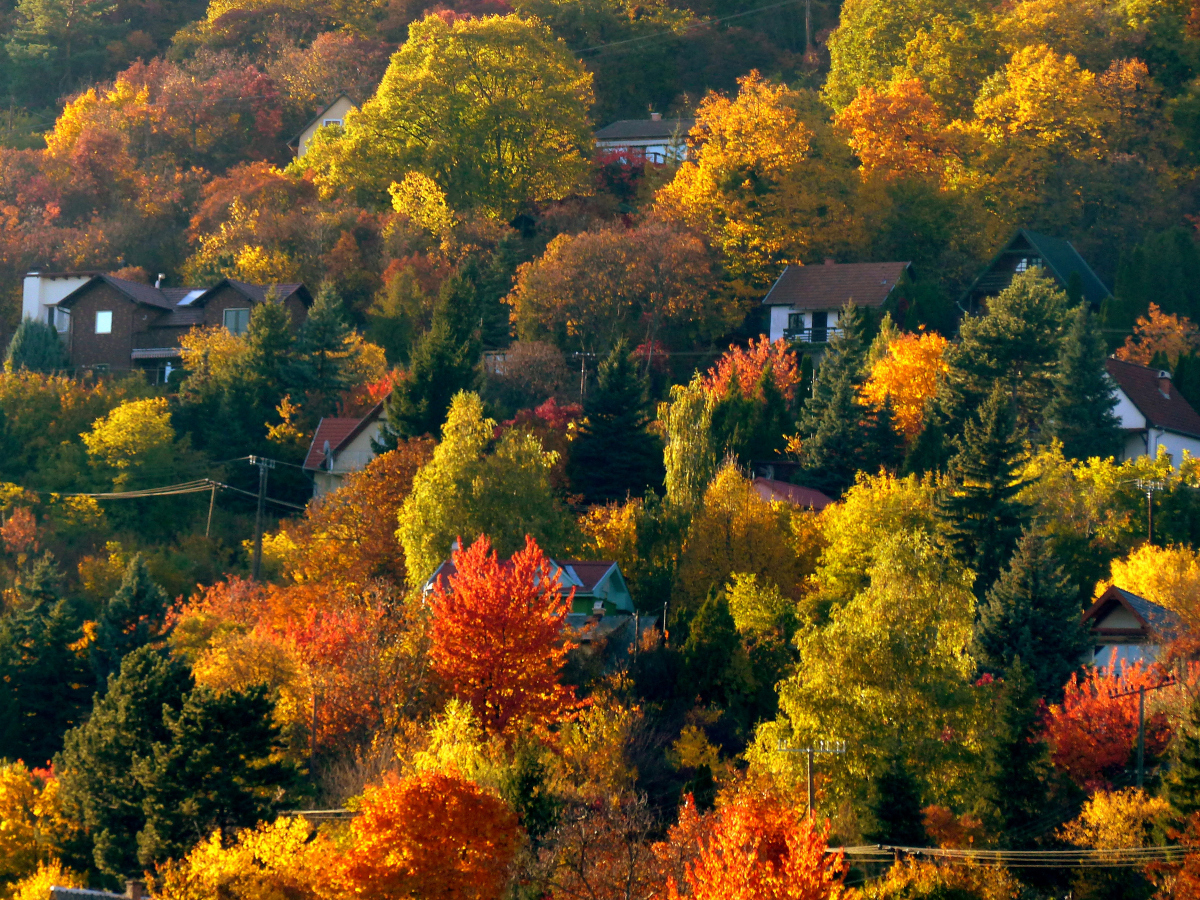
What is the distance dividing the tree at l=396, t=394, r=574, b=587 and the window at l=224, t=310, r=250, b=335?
24.0 meters

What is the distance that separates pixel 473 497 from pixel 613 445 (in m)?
7.77

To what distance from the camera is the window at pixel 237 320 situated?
255ft

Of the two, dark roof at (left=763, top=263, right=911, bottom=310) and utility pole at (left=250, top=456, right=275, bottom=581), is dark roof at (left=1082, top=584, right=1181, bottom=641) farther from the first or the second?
utility pole at (left=250, top=456, right=275, bottom=581)

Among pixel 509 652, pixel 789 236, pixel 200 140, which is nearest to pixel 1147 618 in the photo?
pixel 509 652

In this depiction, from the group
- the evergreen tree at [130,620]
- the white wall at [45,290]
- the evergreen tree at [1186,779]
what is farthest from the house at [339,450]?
the evergreen tree at [1186,779]

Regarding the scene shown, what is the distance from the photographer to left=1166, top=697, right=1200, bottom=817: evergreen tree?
3934 centimetres

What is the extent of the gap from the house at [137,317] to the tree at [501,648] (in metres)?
31.7

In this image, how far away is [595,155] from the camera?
87.3 meters

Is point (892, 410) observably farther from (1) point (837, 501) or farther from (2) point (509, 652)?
(2) point (509, 652)

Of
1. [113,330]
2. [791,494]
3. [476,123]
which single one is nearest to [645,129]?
[476,123]

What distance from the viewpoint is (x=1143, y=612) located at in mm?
50312

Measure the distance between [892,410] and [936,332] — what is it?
8653 mm

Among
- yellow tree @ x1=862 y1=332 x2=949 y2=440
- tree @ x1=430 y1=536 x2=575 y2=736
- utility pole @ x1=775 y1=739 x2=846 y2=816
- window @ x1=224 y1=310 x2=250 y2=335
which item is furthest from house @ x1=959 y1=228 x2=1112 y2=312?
utility pole @ x1=775 y1=739 x2=846 y2=816

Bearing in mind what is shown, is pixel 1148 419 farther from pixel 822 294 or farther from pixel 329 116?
pixel 329 116
